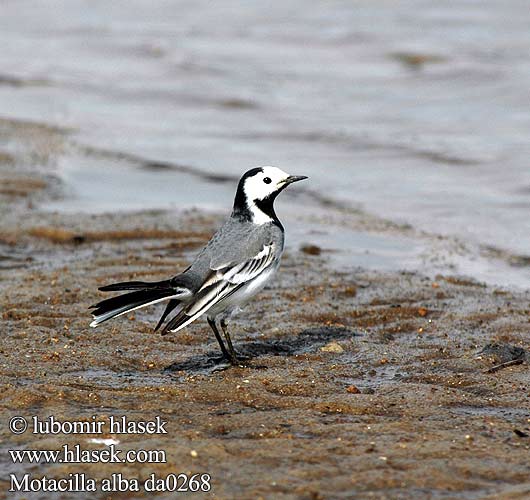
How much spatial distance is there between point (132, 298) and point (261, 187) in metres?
1.61

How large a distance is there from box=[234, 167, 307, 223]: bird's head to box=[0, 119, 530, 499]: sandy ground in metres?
0.90

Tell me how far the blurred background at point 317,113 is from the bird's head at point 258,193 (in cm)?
229

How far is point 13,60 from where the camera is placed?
22297mm

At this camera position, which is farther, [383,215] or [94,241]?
[383,215]

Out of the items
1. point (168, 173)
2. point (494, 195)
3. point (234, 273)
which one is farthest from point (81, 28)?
point (234, 273)

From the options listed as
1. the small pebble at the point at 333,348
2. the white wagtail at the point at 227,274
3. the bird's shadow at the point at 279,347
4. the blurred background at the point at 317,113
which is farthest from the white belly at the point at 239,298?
the blurred background at the point at 317,113

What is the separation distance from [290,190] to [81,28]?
14.5 meters

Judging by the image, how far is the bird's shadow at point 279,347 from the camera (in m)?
6.98

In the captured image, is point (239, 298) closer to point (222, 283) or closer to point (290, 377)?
point (222, 283)

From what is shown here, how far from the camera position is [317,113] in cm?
1694

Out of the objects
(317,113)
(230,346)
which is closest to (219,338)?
(230,346)

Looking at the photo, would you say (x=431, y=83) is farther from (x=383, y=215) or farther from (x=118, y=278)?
(x=118, y=278)

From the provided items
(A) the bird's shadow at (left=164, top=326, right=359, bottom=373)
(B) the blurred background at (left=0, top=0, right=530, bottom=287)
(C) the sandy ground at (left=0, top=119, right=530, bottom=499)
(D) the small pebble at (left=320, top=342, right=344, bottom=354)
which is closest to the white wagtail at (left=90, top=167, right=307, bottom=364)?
(A) the bird's shadow at (left=164, top=326, right=359, bottom=373)

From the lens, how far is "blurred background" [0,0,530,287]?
37.9 ft
